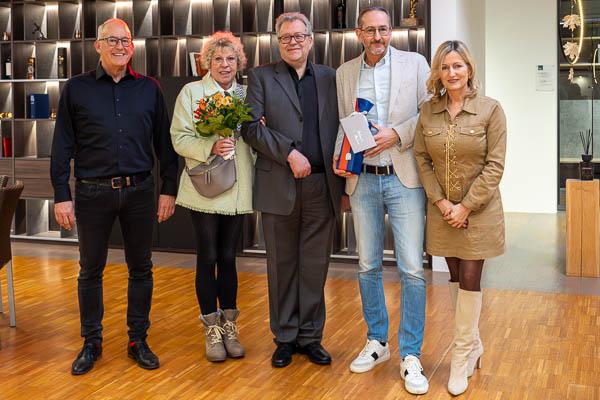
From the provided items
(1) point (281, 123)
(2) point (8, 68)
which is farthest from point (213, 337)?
(2) point (8, 68)

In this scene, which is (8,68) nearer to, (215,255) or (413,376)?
(215,255)

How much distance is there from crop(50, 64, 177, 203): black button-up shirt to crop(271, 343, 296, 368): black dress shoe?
1.24 metres

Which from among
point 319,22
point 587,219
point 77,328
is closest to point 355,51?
point 319,22

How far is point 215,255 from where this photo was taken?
4.51 m

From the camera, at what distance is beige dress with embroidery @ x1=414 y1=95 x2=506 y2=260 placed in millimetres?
3830

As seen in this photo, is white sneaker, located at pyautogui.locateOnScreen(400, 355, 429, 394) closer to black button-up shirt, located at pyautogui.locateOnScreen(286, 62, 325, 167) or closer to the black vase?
black button-up shirt, located at pyautogui.locateOnScreen(286, 62, 325, 167)

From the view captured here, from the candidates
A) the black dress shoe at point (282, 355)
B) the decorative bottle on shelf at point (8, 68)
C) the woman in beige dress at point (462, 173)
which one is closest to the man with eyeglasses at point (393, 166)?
the woman in beige dress at point (462, 173)

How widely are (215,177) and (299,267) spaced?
69 centimetres

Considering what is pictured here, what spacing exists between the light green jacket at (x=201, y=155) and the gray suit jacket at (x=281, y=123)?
14 centimetres

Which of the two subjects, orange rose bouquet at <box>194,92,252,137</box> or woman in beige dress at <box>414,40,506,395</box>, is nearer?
woman in beige dress at <box>414,40,506,395</box>

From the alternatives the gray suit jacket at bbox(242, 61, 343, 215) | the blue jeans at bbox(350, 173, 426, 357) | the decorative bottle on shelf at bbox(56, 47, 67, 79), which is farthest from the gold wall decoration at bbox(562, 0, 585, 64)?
the blue jeans at bbox(350, 173, 426, 357)

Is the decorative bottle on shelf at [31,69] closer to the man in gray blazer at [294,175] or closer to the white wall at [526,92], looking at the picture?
the man in gray blazer at [294,175]

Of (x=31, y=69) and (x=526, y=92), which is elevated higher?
(x=31, y=69)

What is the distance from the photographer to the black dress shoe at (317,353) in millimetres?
4426
